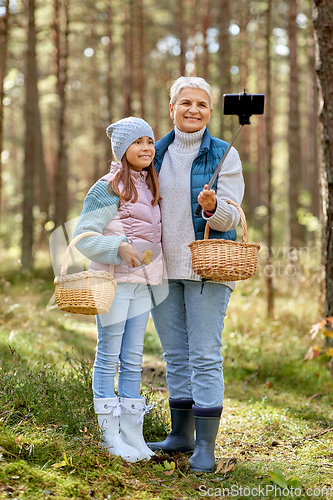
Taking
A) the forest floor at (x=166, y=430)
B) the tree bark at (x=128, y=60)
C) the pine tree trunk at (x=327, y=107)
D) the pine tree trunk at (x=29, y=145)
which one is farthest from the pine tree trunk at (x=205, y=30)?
the forest floor at (x=166, y=430)

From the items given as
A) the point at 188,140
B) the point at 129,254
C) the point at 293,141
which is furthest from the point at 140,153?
the point at 293,141

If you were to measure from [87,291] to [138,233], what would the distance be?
0.51 metres

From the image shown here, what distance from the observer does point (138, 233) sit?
117 inches

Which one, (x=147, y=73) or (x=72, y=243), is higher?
(x=147, y=73)

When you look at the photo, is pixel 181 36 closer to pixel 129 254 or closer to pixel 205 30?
pixel 205 30

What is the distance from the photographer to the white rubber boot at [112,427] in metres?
2.90

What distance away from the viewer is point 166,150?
3.31m

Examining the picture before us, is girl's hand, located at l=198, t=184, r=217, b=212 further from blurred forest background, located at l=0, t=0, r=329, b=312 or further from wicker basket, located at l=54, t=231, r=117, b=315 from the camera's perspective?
blurred forest background, located at l=0, t=0, r=329, b=312

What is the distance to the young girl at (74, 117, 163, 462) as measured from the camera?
2885 millimetres

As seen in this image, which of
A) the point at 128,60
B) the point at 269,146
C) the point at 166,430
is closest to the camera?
the point at 166,430

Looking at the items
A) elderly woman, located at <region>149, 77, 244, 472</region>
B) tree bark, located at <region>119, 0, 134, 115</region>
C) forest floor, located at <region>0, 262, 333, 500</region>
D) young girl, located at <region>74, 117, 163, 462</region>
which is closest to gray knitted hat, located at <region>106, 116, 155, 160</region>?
young girl, located at <region>74, 117, 163, 462</region>

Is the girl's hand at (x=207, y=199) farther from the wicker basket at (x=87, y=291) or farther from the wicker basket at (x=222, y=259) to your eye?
the wicker basket at (x=87, y=291)

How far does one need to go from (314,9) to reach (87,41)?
1251 centimetres

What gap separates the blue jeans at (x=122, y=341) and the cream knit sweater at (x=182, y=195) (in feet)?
0.93
